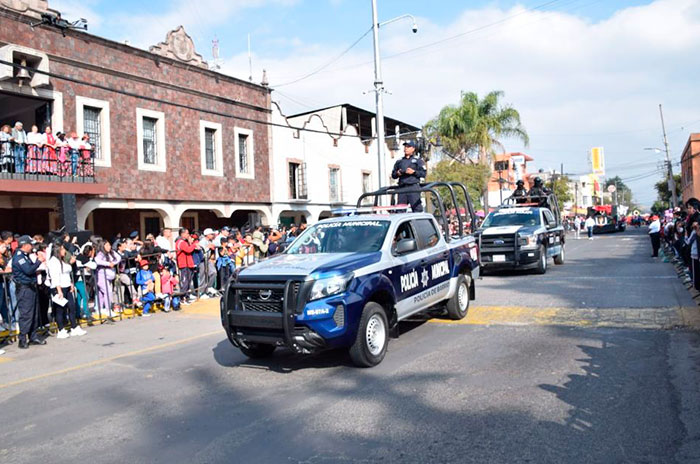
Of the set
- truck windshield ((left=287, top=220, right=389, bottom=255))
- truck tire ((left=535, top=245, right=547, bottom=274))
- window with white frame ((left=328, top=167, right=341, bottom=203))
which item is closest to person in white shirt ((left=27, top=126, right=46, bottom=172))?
truck windshield ((left=287, top=220, right=389, bottom=255))

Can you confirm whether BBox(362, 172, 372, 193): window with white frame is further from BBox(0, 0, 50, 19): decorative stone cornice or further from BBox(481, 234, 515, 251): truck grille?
BBox(0, 0, 50, 19): decorative stone cornice

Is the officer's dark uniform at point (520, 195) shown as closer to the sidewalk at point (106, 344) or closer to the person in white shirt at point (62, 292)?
the sidewalk at point (106, 344)

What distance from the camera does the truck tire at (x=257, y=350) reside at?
703cm

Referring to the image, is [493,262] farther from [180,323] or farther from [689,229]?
[180,323]

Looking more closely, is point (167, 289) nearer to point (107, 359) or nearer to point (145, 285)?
point (145, 285)

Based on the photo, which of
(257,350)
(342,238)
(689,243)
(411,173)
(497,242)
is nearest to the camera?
(257,350)

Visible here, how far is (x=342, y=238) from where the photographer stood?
782 cm

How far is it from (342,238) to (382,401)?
287cm

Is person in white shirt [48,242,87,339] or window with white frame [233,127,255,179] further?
window with white frame [233,127,255,179]

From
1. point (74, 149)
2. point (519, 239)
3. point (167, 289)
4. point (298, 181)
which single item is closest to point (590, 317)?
point (519, 239)

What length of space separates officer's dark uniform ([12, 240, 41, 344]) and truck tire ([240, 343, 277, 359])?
4480mm

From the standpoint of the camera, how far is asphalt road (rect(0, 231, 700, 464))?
4348 mm

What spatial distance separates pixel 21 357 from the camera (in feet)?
28.5

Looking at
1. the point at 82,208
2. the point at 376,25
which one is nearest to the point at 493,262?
the point at 376,25
